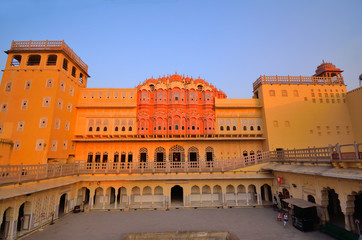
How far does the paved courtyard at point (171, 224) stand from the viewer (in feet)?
35.7

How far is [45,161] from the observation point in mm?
17922

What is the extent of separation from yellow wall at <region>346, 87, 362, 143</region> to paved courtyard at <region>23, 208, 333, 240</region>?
57.2 ft

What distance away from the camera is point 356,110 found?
23.0m

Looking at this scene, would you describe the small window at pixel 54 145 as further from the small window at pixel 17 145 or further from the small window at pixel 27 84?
the small window at pixel 27 84

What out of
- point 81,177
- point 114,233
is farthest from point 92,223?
point 81,177

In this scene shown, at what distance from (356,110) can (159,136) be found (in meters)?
25.5

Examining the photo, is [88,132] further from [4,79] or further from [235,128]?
[235,128]

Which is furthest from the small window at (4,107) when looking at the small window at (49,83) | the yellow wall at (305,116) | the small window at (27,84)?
the yellow wall at (305,116)

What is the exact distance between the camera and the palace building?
1641 cm

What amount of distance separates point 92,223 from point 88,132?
41.8 ft

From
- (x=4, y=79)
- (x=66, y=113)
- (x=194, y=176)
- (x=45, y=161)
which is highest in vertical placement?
(x=4, y=79)

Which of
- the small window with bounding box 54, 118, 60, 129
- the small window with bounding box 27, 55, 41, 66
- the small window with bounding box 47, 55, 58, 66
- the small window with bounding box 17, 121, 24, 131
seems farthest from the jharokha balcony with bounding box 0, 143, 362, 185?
the small window with bounding box 27, 55, 41, 66

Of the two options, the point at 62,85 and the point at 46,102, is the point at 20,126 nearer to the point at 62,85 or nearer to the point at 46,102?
the point at 46,102

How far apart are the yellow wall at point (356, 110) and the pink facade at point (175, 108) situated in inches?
707
